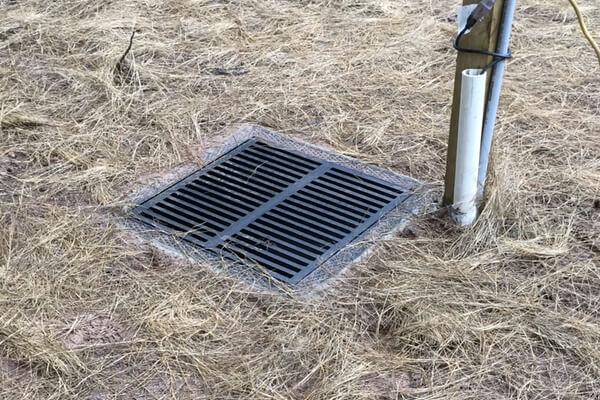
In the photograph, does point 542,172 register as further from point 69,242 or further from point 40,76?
point 40,76

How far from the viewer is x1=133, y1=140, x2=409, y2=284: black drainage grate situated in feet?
7.51

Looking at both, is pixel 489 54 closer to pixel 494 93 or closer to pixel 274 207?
pixel 494 93

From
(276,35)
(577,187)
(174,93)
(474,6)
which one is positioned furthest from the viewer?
(276,35)

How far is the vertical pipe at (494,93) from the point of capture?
2061 millimetres

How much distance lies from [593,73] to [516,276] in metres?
1.53

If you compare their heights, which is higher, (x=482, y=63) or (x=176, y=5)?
(x=482, y=63)

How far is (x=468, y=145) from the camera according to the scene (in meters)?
2.19

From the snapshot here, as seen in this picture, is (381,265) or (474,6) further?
(381,265)

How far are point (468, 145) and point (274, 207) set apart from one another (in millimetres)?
676

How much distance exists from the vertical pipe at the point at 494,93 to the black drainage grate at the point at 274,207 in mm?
300

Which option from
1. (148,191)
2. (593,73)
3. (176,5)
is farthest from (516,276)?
(176,5)

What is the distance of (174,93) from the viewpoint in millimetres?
3174

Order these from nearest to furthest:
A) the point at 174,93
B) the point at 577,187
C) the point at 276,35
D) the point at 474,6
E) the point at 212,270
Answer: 1. the point at 474,6
2. the point at 212,270
3. the point at 577,187
4. the point at 174,93
5. the point at 276,35

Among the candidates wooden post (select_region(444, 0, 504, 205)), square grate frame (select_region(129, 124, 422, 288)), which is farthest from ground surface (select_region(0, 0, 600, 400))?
wooden post (select_region(444, 0, 504, 205))
